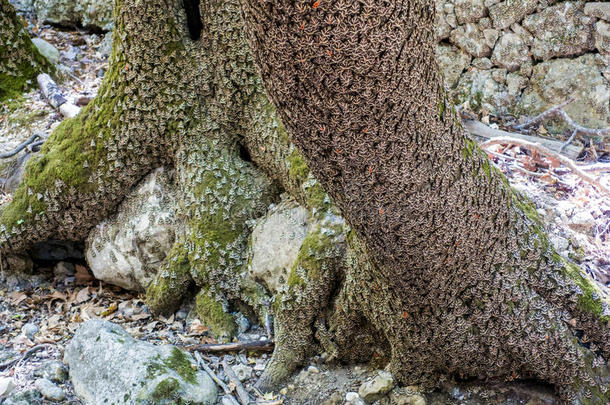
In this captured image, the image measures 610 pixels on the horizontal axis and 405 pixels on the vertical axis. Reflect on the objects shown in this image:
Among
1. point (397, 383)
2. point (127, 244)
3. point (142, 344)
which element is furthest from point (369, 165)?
point (127, 244)

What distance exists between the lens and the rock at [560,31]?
5.07 metres

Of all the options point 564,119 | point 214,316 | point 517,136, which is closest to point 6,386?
point 214,316

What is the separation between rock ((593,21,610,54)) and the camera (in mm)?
4914

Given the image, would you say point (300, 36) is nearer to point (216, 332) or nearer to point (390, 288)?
point (390, 288)

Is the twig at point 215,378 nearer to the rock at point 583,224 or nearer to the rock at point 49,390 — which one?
the rock at point 49,390

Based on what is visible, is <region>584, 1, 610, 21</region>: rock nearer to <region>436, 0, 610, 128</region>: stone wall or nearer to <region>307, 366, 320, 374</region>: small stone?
<region>436, 0, 610, 128</region>: stone wall

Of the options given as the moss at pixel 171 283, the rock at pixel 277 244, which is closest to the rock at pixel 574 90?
the rock at pixel 277 244

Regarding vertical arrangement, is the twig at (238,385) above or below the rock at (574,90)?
below

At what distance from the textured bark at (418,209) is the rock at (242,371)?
966 millimetres

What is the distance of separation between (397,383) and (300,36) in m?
2.24

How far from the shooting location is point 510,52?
555cm

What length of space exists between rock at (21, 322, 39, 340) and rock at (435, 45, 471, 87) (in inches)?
184

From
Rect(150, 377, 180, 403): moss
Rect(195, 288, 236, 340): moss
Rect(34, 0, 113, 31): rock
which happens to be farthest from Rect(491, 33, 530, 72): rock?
Rect(34, 0, 113, 31): rock

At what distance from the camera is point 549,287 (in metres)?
3.04
